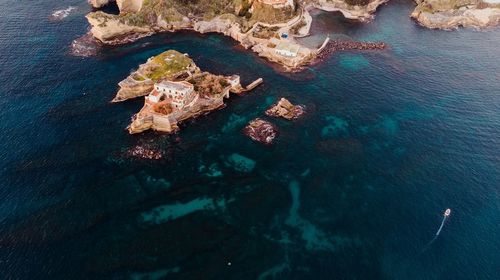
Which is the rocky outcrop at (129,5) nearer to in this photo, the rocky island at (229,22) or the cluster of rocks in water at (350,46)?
the rocky island at (229,22)

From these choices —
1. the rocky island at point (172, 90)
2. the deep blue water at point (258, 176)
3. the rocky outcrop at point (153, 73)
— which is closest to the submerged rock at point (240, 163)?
the deep blue water at point (258, 176)

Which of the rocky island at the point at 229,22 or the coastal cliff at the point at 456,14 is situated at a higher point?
the coastal cliff at the point at 456,14

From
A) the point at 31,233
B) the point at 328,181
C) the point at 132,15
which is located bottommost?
the point at 31,233

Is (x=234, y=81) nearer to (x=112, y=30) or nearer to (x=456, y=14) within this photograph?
(x=112, y=30)

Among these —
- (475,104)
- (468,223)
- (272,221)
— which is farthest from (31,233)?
(475,104)

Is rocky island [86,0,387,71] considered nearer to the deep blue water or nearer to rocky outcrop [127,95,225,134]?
the deep blue water

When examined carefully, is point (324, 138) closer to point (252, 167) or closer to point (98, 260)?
point (252, 167)

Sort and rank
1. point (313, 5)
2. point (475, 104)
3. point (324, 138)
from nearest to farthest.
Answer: point (324, 138) < point (475, 104) < point (313, 5)

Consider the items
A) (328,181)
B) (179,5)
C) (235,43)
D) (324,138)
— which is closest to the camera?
(328,181)
